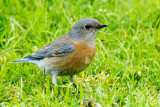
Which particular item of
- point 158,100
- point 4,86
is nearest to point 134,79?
point 158,100

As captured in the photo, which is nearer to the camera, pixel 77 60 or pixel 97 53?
pixel 77 60

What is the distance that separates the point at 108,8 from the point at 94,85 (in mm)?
3232

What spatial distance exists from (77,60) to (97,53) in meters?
1.27

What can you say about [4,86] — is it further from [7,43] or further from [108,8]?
[108,8]

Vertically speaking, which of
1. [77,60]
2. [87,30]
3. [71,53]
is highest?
[87,30]

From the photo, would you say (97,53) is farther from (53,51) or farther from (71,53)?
(71,53)

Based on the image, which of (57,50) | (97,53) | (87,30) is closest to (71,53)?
(57,50)

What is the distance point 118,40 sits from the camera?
741cm

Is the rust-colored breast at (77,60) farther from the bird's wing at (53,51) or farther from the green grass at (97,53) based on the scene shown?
the green grass at (97,53)

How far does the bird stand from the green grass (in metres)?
0.25

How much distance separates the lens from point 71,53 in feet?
19.9

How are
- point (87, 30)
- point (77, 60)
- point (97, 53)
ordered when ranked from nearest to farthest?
point (77, 60)
point (87, 30)
point (97, 53)

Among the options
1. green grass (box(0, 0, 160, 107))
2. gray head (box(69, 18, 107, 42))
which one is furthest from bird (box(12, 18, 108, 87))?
green grass (box(0, 0, 160, 107))

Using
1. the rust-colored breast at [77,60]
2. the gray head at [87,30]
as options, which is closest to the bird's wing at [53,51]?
the rust-colored breast at [77,60]
